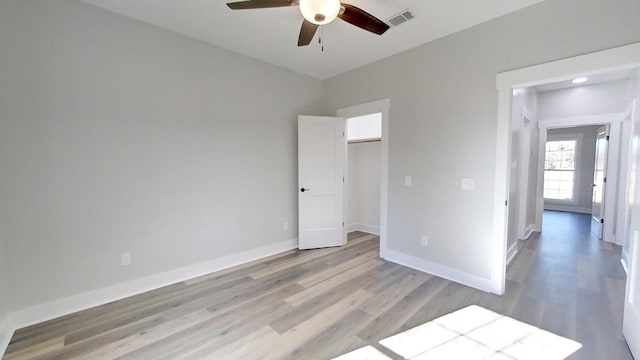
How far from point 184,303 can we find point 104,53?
2.55 meters

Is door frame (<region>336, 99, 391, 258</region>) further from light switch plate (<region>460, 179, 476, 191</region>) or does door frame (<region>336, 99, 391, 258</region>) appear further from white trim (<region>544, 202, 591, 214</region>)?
white trim (<region>544, 202, 591, 214</region>)

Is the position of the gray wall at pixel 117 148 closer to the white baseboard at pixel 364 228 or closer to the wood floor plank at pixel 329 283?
the wood floor plank at pixel 329 283

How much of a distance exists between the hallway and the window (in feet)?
12.7

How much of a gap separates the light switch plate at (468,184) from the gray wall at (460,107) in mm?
57

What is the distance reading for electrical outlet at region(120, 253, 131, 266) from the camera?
2605 mm

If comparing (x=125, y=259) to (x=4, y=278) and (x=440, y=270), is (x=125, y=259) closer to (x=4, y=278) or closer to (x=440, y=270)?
(x=4, y=278)

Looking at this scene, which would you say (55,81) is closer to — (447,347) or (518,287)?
(447,347)

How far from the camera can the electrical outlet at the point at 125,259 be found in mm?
2605

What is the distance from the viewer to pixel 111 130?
8.26ft

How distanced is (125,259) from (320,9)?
2.95 metres

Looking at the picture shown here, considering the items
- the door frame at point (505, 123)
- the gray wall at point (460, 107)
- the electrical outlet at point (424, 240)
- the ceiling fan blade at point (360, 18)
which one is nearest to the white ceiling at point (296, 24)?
the gray wall at point (460, 107)

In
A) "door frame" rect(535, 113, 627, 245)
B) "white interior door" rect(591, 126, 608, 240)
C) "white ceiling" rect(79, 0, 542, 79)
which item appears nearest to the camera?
"white ceiling" rect(79, 0, 542, 79)

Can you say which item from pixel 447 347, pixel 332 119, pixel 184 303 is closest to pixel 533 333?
pixel 447 347

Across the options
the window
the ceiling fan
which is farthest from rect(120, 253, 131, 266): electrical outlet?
the window
